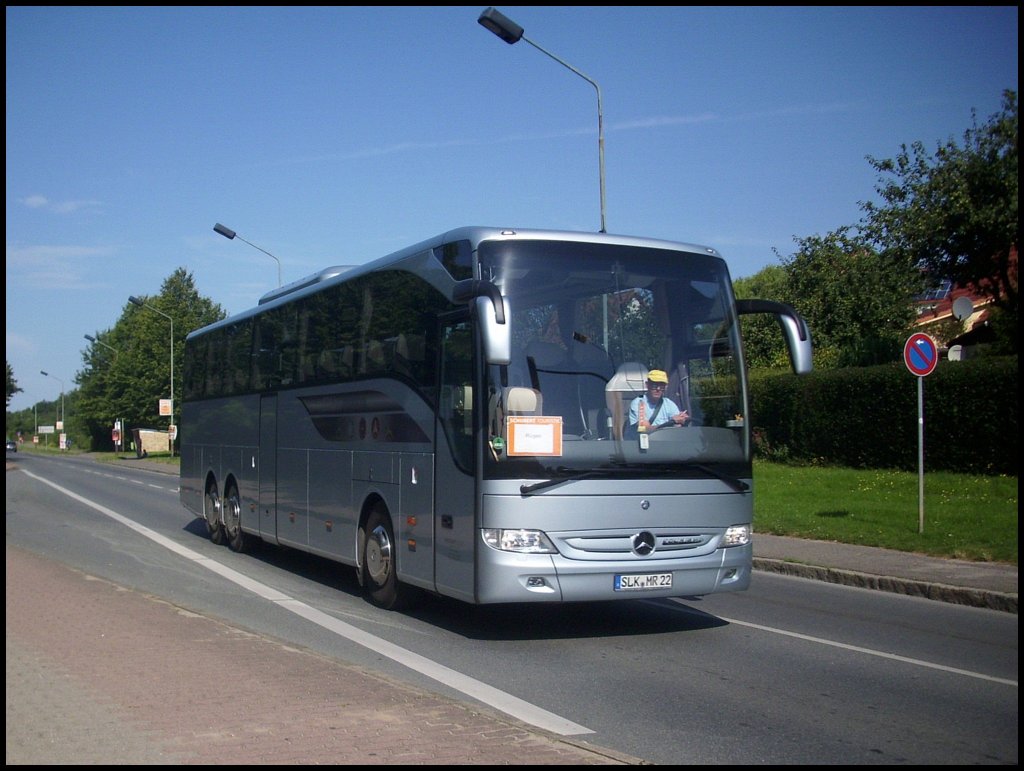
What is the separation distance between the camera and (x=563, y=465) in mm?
8867

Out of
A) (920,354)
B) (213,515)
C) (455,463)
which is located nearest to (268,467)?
(213,515)

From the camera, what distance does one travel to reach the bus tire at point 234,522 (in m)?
16.6

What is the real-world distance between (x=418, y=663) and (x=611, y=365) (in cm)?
284

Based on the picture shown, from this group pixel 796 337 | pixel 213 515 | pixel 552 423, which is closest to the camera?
pixel 552 423

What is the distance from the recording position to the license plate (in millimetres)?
9102

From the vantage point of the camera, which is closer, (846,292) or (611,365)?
(611,365)

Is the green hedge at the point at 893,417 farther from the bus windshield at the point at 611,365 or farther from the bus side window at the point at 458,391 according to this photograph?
the bus side window at the point at 458,391

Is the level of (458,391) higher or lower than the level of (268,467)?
higher

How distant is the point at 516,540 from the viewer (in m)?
8.85

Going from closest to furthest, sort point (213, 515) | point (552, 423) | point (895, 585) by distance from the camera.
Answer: point (552, 423) → point (895, 585) → point (213, 515)

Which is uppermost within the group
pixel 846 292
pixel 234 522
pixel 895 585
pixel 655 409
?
pixel 846 292

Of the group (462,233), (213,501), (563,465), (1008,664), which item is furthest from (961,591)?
(213,501)

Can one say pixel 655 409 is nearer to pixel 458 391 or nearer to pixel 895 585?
pixel 458 391

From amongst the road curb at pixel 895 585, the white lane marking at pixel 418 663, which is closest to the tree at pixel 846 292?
the road curb at pixel 895 585
